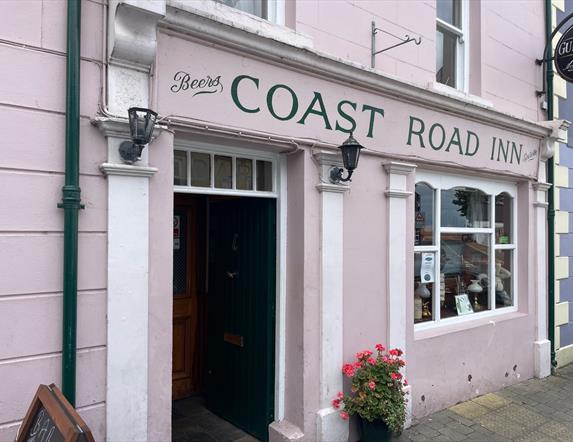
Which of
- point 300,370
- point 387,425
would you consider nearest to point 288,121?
point 300,370

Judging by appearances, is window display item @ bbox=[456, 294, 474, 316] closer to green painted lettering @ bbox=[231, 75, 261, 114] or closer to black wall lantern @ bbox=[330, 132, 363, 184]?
black wall lantern @ bbox=[330, 132, 363, 184]

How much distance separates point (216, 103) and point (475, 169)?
11.5 feet

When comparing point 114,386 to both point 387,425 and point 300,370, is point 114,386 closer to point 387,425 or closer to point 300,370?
point 300,370

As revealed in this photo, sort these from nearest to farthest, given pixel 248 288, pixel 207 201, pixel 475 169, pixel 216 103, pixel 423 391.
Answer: pixel 216 103
pixel 248 288
pixel 423 391
pixel 207 201
pixel 475 169

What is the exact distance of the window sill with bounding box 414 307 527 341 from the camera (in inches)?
200

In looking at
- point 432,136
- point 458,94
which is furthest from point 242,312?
point 458,94

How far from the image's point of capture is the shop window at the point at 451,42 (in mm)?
5730

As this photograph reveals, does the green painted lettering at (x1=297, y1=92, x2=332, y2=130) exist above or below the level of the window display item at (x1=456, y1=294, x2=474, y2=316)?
above

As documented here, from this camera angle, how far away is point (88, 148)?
2959mm

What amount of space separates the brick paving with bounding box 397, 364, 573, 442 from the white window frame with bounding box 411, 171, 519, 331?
0.94m

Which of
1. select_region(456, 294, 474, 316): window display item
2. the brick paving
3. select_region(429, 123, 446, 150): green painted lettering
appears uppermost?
select_region(429, 123, 446, 150): green painted lettering

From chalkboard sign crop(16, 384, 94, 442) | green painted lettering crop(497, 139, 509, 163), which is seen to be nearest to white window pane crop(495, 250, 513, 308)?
green painted lettering crop(497, 139, 509, 163)

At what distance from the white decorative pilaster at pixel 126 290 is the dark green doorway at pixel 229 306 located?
4.37ft

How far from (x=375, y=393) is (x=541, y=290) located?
382cm
